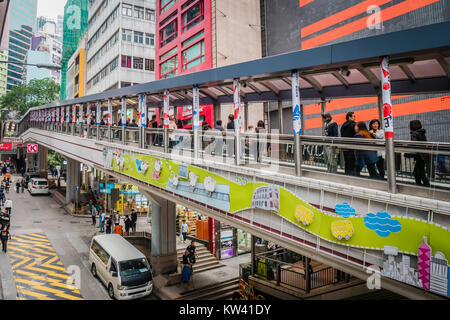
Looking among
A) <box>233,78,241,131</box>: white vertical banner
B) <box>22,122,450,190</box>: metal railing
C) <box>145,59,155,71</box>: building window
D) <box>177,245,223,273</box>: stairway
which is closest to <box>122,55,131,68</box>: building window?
<box>145,59,155,71</box>: building window

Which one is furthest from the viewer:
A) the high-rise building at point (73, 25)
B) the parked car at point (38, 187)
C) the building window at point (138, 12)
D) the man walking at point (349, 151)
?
the high-rise building at point (73, 25)

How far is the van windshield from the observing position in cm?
1421

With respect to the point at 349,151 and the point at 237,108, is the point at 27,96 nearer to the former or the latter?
the point at 237,108

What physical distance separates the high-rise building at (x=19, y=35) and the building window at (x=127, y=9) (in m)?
124

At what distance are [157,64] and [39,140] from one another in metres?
16.8

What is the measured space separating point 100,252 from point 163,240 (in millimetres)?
3477

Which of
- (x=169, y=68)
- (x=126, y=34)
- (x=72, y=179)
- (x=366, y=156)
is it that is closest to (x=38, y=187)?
(x=72, y=179)

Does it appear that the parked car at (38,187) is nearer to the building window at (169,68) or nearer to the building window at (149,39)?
the building window at (169,68)

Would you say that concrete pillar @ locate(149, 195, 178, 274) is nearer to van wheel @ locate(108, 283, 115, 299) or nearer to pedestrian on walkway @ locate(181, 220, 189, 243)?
pedestrian on walkway @ locate(181, 220, 189, 243)

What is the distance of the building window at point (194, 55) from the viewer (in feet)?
91.4

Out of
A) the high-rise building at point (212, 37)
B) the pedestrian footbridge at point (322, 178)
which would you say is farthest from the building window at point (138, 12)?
the pedestrian footbridge at point (322, 178)

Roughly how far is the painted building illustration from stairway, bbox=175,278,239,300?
9417 mm
